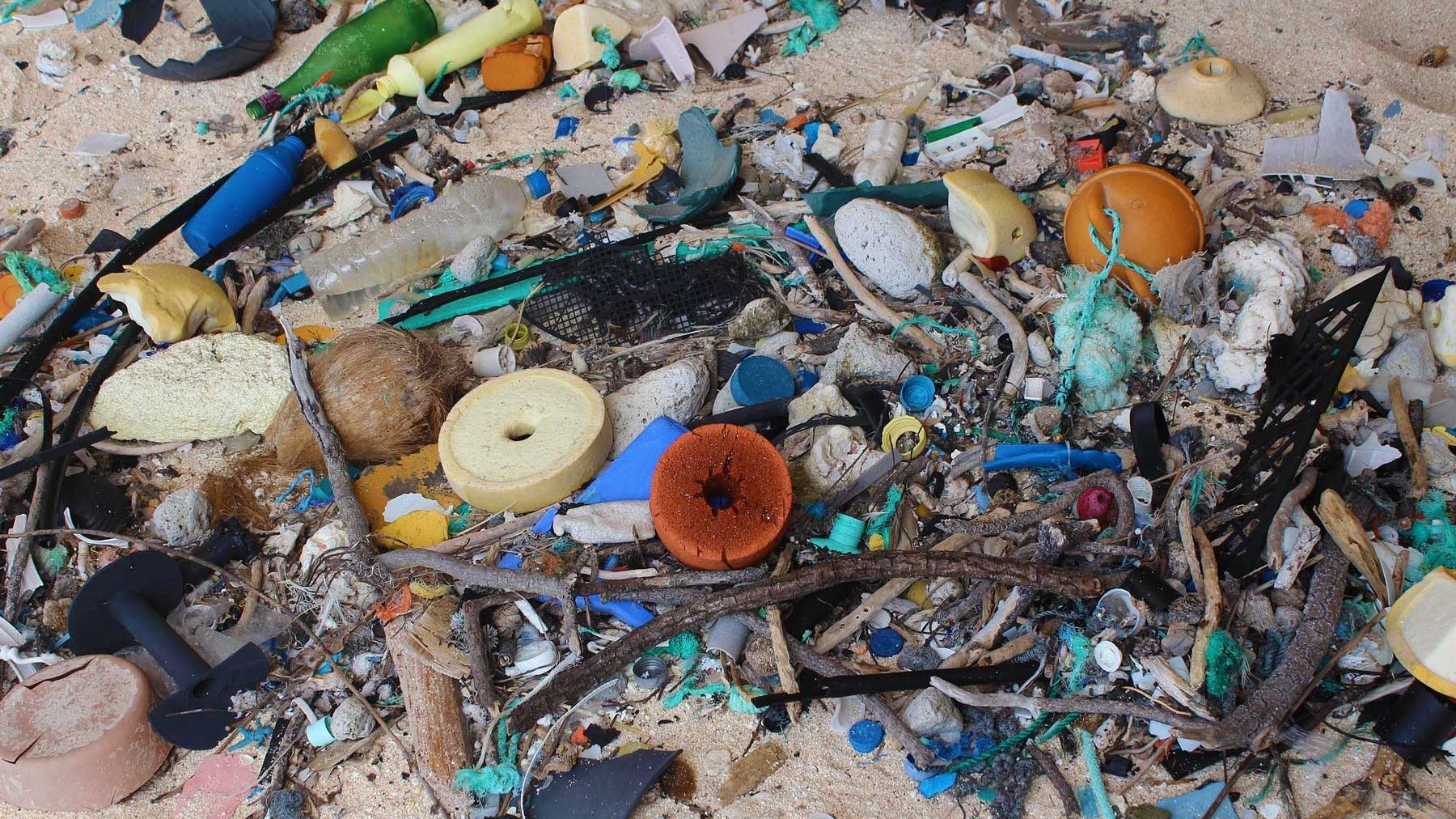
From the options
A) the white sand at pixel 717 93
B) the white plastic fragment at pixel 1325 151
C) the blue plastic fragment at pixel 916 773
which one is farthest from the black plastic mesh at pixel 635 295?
the white plastic fragment at pixel 1325 151

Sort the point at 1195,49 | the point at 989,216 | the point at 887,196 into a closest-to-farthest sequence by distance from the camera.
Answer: the point at 989,216 → the point at 887,196 → the point at 1195,49

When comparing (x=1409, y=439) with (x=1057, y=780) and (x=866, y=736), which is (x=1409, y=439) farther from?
(x=866, y=736)

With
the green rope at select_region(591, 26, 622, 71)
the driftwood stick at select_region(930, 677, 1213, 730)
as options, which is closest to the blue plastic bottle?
the green rope at select_region(591, 26, 622, 71)

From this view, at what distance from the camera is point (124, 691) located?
256 centimetres

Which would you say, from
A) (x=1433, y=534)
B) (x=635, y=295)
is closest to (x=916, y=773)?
(x=1433, y=534)

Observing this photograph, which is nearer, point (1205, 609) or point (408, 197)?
point (1205, 609)

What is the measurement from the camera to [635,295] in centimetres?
359

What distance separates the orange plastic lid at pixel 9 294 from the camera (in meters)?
3.88

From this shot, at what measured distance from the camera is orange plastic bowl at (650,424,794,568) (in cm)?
260

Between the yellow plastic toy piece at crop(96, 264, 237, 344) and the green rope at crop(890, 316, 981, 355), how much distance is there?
2.52m

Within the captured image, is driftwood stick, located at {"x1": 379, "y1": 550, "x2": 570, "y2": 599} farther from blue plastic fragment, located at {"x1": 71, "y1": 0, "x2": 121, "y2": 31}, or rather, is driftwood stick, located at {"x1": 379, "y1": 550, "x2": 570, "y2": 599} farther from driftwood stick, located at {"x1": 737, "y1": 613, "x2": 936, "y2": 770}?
blue plastic fragment, located at {"x1": 71, "y1": 0, "x2": 121, "y2": 31}

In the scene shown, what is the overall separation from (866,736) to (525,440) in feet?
4.40

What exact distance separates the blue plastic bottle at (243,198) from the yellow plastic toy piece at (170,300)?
1.01ft

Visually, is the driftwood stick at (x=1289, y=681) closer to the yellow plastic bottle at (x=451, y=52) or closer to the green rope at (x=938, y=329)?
the green rope at (x=938, y=329)
